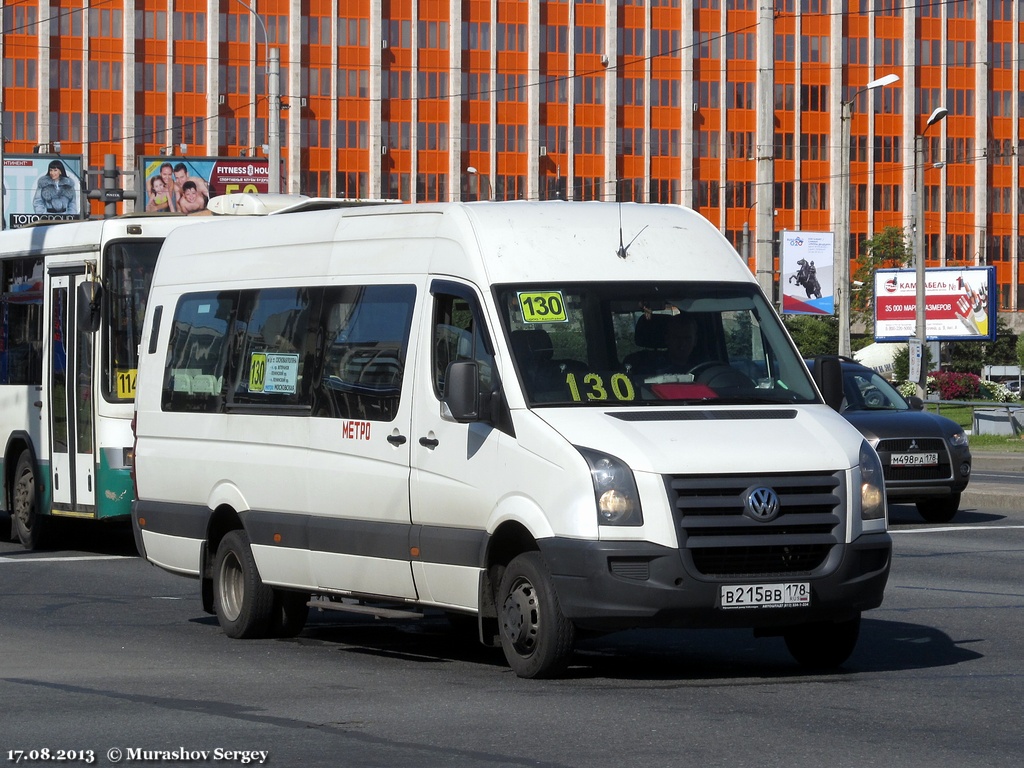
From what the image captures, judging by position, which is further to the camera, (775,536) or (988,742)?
(775,536)

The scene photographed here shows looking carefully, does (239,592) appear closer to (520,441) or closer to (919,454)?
(520,441)

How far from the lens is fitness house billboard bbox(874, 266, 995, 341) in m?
59.2

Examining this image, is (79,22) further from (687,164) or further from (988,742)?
(988,742)

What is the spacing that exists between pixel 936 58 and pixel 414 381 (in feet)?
370

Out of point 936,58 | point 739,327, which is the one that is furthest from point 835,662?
point 936,58

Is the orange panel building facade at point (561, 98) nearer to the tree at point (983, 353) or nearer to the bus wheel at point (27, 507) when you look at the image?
the tree at point (983, 353)

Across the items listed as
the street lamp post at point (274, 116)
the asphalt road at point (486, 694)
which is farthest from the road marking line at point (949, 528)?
the street lamp post at point (274, 116)

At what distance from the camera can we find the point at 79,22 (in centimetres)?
10231

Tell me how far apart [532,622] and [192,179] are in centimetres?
5948

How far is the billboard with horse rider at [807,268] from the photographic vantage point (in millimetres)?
47469

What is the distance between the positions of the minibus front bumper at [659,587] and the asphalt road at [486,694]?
1.14ft

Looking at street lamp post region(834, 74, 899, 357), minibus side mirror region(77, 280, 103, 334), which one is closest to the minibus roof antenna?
minibus side mirror region(77, 280, 103, 334)

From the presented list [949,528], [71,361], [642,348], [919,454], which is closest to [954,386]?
[919,454]

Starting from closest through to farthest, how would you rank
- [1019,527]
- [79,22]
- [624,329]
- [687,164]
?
[624,329], [1019,527], [79,22], [687,164]
